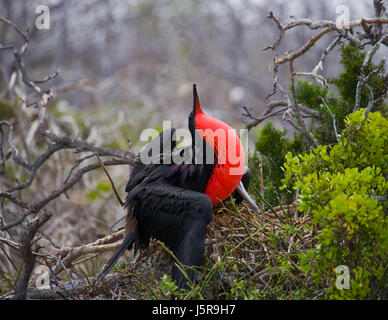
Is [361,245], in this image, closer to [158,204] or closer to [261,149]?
[158,204]

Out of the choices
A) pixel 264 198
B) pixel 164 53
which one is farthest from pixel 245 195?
pixel 164 53

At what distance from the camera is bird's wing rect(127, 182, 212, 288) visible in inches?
95.0

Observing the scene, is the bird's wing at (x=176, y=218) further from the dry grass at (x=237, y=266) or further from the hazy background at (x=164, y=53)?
the hazy background at (x=164, y=53)

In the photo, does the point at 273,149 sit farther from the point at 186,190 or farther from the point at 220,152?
the point at 186,190

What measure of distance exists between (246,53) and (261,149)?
991 cm

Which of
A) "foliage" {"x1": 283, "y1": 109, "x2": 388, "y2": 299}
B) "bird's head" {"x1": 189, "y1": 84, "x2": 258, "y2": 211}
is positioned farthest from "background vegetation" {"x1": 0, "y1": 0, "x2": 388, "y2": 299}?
"bird's head" {"x1": 189, "y1": 84, "x2": 258, "y2": 211}

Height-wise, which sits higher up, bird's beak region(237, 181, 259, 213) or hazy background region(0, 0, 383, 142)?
hazy background region(0, 0, 383, 142)

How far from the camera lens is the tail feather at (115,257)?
8.45 feet

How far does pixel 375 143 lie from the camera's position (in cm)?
229

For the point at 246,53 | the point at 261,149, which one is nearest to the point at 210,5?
the point at 246,53

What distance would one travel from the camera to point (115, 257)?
2.63 m

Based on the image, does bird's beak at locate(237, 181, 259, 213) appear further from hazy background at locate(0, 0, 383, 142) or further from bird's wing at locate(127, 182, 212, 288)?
hazy background at locate(0, 0, 383, 142)

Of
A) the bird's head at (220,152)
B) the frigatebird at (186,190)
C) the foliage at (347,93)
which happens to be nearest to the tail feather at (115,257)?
the frigatebird at (186,190)

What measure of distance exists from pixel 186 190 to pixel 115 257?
20.6 inches
